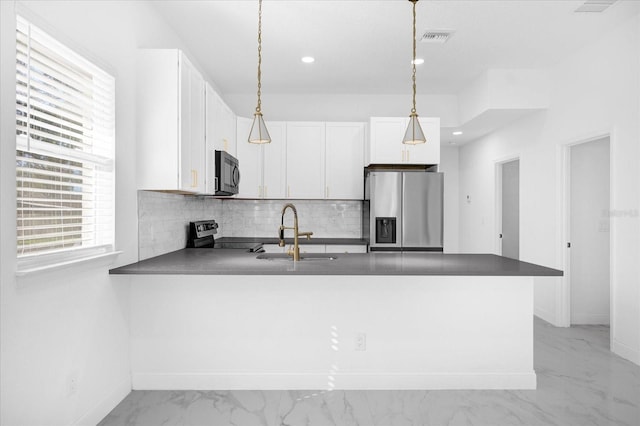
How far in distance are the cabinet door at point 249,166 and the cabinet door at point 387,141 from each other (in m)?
1.40

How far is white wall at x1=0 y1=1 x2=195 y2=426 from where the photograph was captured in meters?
1.62

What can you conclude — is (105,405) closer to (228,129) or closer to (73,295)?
(73,295)

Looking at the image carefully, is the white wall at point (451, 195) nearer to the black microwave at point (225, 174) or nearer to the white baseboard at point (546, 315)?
the white baseboard at point (546, 315)

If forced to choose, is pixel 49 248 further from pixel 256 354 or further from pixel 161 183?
Result: pixel 256 354

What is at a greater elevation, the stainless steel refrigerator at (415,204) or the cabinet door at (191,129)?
the cabinet door at (191,129)

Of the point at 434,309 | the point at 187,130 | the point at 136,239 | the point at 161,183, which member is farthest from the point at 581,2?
the point at 136,239

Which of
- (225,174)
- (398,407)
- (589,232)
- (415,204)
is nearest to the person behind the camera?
(398,407)

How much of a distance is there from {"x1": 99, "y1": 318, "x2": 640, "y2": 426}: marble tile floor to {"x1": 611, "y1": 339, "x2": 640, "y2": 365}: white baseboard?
39cm

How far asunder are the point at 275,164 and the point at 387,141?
140cm

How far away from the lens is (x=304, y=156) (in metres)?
4.90

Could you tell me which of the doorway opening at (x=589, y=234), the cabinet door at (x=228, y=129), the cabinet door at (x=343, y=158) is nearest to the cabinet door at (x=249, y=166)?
the cabinet door at (x=228, y=129)

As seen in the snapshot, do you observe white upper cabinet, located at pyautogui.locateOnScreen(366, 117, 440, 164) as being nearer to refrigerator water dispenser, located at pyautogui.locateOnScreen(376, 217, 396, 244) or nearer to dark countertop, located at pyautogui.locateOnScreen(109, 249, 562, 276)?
refrigerator water dispenser, located at pyautogui.locateOnScreen(376, 217, 396, 244)

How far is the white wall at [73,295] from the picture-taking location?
1.62 m

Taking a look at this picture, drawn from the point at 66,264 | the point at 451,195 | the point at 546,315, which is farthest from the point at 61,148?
the point at 451,195
